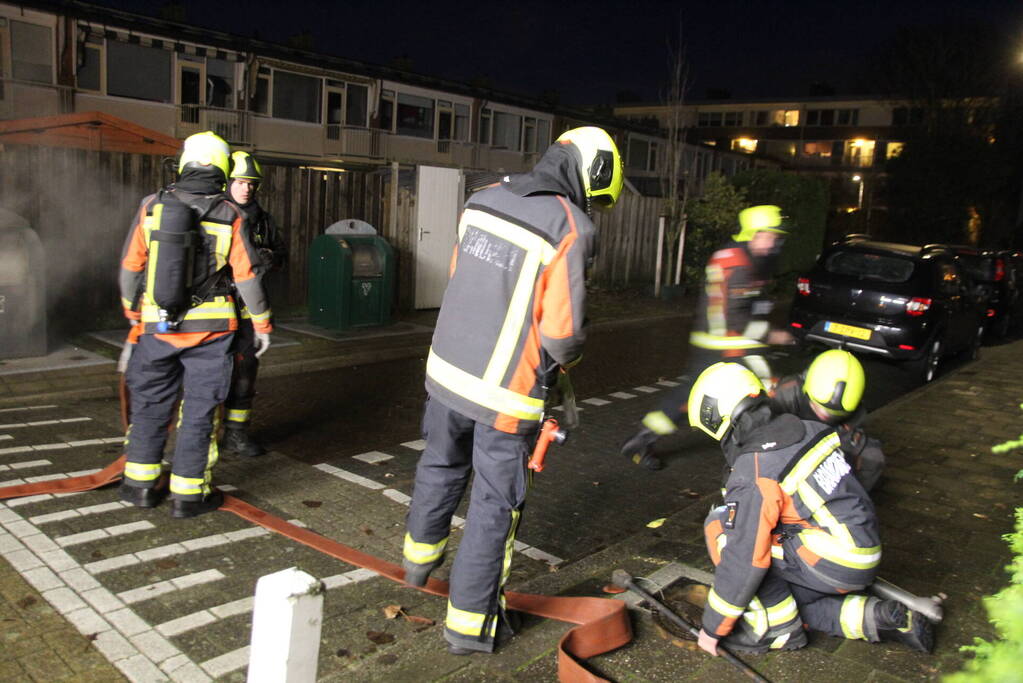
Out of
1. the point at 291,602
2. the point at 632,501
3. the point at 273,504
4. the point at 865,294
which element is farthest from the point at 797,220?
the point at 291,602

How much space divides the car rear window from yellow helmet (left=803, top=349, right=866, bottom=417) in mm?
6710

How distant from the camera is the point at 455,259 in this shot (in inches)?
133

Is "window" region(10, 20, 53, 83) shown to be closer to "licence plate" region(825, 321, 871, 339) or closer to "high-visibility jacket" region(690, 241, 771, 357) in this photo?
"licence plate" region(825, 321, 871, 339)

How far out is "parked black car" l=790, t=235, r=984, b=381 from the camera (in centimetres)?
988

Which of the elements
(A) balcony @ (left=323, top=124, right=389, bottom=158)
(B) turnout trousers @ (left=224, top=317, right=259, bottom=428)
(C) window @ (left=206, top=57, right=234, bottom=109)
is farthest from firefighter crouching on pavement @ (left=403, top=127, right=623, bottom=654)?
(A) balcony @ (left=323, top=124, right=389, bottom=158)

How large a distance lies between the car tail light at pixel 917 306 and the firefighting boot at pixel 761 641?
750cm

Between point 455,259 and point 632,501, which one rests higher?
point 455,259

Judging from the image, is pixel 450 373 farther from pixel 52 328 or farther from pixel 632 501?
pixel 52 328

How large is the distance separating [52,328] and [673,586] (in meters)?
8.23

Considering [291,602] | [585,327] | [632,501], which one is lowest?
[632,501]

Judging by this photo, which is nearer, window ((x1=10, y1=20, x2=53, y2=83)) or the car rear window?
the car rear window

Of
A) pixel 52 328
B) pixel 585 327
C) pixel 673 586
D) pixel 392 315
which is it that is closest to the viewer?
pixel 585 327

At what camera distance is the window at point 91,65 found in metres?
21.5

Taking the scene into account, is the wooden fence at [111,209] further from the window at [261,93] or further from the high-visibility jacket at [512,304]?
the window at [261,93]
